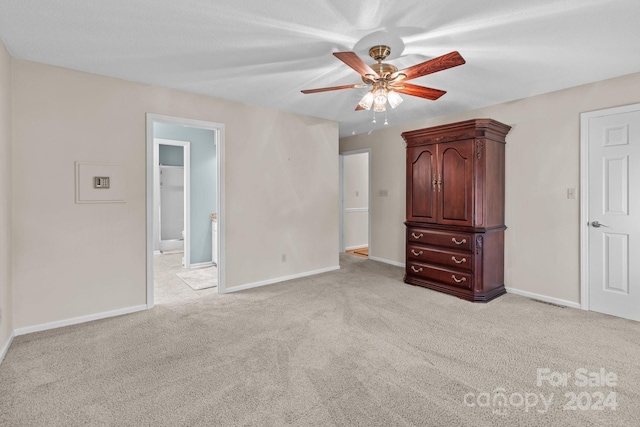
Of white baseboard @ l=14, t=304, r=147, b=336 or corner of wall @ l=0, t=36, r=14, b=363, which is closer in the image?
corner of wall @ l=0, t=36, r=14, b=363

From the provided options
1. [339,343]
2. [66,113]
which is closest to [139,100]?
[66,113]

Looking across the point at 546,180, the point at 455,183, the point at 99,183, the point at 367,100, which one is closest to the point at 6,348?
the point at 99,183

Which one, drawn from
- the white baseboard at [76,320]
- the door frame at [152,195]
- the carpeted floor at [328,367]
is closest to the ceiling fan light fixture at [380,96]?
the carpeted floor at [328,367]

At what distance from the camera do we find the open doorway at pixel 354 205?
22.3 feet

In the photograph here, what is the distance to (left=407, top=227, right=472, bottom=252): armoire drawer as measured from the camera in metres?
3.71

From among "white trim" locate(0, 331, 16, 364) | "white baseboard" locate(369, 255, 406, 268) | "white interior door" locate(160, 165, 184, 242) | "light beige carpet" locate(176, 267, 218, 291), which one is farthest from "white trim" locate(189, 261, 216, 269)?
"white baseboard" locate(369, 255, 406, 268)

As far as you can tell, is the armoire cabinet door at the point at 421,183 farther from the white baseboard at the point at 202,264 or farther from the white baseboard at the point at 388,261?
the white baseboard at the point at 202,264

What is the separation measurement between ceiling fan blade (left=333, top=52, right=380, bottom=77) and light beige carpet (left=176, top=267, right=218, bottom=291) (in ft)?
10.8

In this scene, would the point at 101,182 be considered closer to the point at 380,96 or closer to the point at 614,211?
the point at 380,96

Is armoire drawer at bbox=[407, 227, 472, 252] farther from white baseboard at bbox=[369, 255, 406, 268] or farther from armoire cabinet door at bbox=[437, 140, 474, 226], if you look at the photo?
white baseboard at bbox=[369, 255, 406, 268]

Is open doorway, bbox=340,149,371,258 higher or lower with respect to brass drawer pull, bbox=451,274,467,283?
higher

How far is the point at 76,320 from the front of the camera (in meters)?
3.00

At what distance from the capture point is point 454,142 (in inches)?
149

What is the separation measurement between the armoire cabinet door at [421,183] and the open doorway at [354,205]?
8.16 ft
